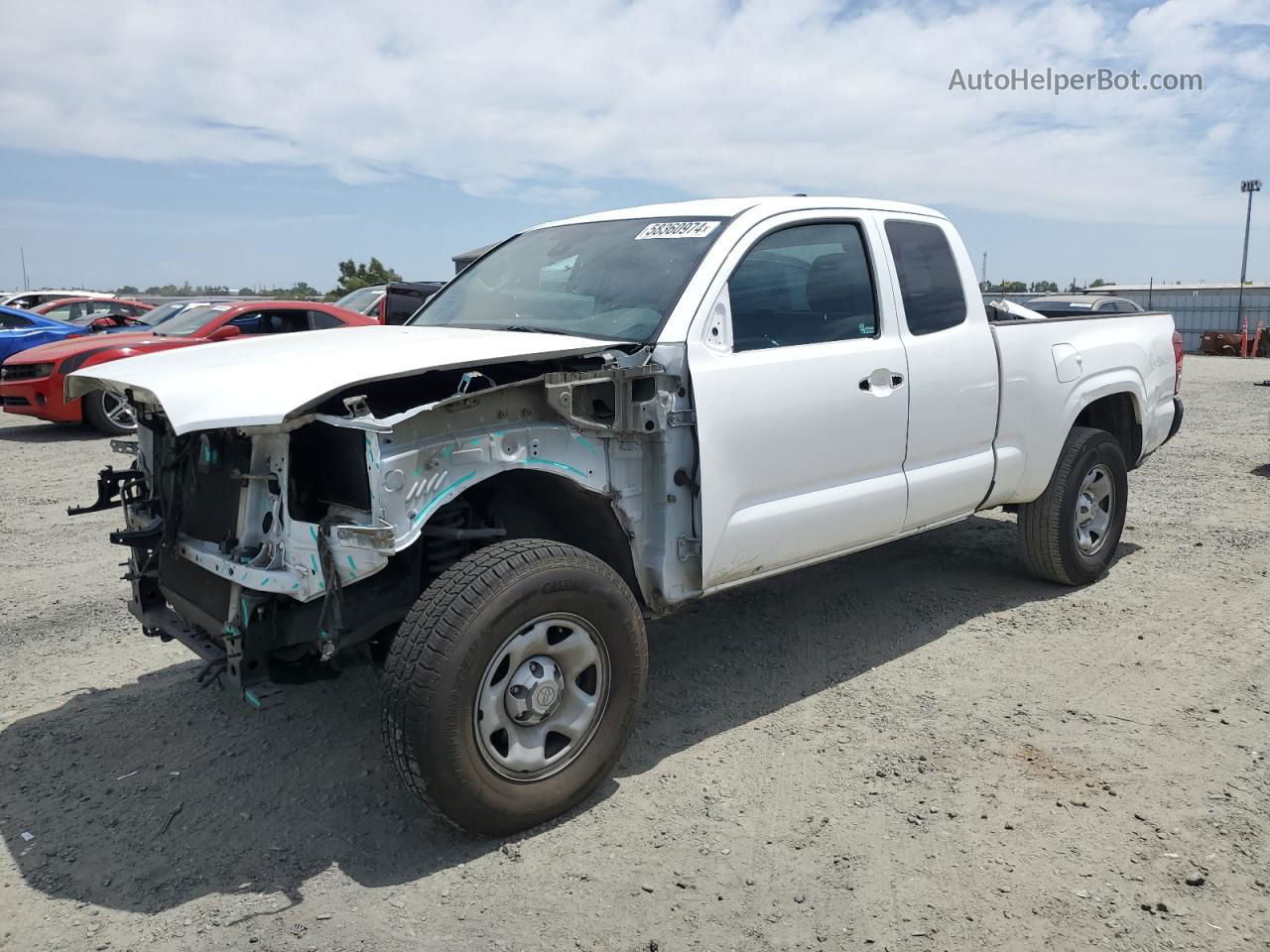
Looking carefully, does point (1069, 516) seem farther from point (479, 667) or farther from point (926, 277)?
point (479, 667)

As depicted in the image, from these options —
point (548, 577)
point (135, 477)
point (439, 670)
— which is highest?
point (135, 477)

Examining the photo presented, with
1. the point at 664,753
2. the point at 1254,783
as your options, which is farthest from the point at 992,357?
the point at 664,753

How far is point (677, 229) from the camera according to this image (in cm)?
418

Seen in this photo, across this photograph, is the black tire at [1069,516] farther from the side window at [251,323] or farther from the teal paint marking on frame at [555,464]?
the side window at [251,323]

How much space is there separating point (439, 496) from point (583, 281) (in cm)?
150

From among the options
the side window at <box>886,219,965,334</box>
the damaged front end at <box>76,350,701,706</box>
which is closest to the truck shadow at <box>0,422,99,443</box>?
the damaged front end at <box>76,350,701,706</box>

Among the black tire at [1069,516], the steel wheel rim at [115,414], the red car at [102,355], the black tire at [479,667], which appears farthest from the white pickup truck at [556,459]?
the steel wheel rim at [115,414]

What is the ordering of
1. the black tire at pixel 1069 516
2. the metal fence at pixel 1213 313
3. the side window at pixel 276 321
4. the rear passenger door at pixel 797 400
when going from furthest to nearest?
1. the metal fence at pixel 1213 313
2. the side window at pixel 276 321
3. the black tire at pixel 1069 516
4. the rear passenger door at pixel 797 400

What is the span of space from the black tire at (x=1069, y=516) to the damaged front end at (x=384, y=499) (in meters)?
2.60

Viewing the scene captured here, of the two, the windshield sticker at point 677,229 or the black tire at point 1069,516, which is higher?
the windshield sticker at point 677,229

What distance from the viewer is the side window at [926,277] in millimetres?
4582

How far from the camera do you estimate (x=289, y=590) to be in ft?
10.3

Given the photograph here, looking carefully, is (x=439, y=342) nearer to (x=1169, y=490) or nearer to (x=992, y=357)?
(x=992, y=357)

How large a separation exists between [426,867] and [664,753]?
1054 millimetres
